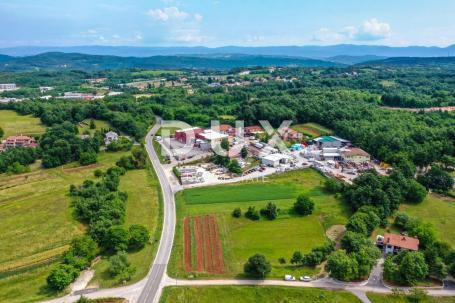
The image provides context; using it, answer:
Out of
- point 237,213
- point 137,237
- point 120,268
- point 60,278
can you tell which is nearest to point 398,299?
point 237,213

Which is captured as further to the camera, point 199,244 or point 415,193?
point 415,193

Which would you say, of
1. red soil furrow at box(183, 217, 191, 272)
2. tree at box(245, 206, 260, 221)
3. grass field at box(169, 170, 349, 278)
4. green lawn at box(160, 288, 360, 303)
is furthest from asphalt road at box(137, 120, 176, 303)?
tree at box(245, 206, 260, 221)

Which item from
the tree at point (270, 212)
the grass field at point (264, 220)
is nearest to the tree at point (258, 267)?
the grass field at point (264, 220)

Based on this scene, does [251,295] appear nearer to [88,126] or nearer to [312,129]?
[312,129]

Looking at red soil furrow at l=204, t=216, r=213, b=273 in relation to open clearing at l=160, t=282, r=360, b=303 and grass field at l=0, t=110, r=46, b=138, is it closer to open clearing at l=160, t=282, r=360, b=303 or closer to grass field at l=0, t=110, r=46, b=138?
open clearing at l=160, t=282, r=360, b=303

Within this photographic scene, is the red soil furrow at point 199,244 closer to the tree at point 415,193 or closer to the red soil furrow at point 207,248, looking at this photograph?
the red soil furrow at point 207,248

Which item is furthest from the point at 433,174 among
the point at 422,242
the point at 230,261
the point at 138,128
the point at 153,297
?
the point at 138,128

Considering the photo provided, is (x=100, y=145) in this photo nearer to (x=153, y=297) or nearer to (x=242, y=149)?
(x=242, y=149)
